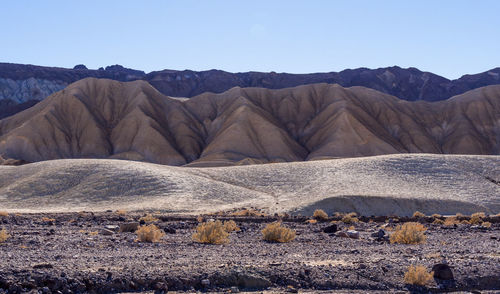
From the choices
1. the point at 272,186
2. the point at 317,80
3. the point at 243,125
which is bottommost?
the point at 243,125

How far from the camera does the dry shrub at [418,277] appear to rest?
1011cm

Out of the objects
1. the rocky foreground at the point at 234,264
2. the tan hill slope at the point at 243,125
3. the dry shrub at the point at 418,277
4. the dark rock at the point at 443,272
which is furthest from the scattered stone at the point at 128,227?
the tan hill slope at the point at 243,125

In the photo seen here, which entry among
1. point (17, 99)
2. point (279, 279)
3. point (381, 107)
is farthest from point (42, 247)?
point (17, 99)

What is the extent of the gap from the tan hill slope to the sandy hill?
3730cm

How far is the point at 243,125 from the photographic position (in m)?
96.0

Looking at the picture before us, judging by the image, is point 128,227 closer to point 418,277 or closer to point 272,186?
point 418,277

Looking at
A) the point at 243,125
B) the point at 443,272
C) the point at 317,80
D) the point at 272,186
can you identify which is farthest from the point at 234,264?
the point at 317,80

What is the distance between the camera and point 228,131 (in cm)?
9462

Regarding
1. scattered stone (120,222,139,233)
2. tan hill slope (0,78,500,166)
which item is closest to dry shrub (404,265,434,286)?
scattered stone (120,222,139,233)

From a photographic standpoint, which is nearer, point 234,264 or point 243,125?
point 234,264

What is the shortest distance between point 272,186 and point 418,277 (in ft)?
105

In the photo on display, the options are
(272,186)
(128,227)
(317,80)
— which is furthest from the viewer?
(317,80)

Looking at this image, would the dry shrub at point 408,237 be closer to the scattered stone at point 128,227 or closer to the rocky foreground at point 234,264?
the rocky foreground at point 234,264

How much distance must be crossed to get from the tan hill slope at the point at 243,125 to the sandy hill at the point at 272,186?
3730 cm
